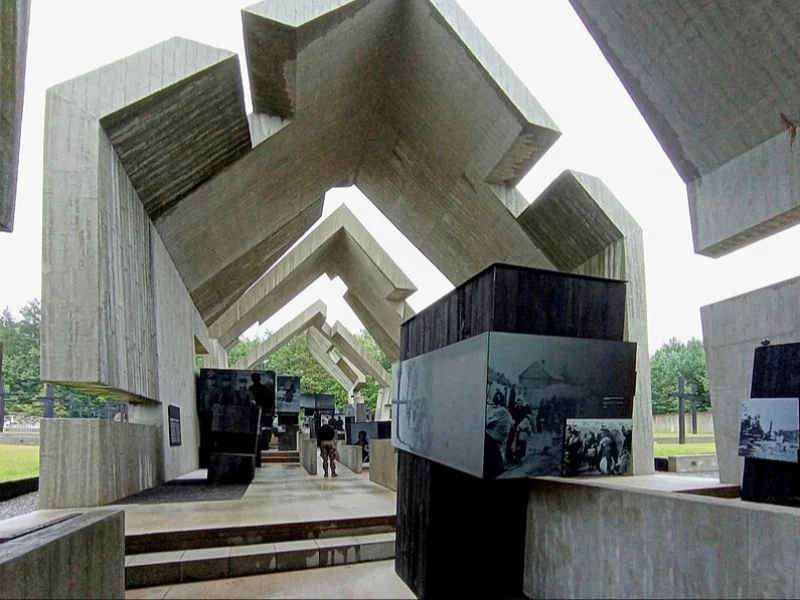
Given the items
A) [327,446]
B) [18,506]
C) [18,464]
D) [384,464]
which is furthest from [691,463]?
[18,464]

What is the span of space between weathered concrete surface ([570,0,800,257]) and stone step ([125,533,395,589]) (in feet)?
19.9

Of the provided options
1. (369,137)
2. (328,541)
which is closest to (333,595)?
(328,541)

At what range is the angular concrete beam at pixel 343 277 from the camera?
20.1 meters

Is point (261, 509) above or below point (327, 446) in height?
above

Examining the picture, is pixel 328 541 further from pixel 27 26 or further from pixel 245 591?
pixel 27 26

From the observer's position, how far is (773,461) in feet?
15.5

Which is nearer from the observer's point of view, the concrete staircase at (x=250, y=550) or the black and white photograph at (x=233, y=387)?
the concrete staircase at (x=250, y=550)

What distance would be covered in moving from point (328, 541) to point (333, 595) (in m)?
1.89

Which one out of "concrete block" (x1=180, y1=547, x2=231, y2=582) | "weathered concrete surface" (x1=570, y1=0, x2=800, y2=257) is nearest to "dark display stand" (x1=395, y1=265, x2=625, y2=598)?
"concrete block" (x1=180, y1=547, x2=231, y2=582)

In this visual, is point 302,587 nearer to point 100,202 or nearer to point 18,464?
point 100,202

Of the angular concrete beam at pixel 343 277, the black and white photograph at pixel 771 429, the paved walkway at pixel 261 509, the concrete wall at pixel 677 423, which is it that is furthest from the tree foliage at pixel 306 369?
the black and white photograph at pixel 771 429

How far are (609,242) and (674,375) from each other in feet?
→ 74.8

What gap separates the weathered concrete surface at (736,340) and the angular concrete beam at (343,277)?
1254 cm

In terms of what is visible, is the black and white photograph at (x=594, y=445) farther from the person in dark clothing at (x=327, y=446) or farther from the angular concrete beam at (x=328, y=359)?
the angular concrete beam at (x=328, y=359)
